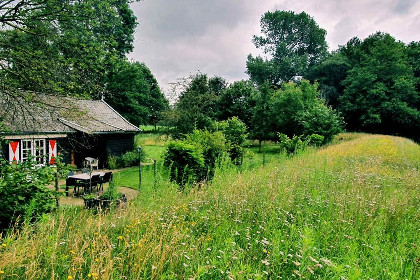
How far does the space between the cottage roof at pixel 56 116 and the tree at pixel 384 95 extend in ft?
91.1

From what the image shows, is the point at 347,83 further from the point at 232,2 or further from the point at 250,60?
the point at 232,2

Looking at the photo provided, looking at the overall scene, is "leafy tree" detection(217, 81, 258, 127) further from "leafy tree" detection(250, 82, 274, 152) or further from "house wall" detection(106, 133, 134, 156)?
"house wall" detection(106, 133, 134, 156)

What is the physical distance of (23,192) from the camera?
380cm

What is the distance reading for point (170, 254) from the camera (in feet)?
8.54

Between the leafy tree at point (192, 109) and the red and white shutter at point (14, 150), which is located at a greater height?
the leafy tree at point (192, 109)

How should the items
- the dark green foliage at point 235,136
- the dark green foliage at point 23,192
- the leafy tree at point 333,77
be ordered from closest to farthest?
the dark green foliage at point 23,192
the dark green foliage at point 235,136
the leafy tree at point 333,77

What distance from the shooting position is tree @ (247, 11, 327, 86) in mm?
47303

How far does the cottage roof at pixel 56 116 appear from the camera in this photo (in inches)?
227

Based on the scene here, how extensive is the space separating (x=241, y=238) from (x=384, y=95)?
34.0 metres

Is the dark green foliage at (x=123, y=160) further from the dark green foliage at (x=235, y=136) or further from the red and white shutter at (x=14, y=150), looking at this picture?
the dark green foliage at (x=235, y=136)

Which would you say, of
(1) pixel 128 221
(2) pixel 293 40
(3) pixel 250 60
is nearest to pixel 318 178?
(1) pixel 128 221

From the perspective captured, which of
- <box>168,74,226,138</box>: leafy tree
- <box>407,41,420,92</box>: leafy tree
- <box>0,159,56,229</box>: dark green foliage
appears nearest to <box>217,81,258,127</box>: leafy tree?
<box>168,74,226,138</box>: leafy tree

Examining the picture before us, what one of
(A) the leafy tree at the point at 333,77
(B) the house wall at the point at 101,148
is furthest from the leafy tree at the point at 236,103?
(A) the leafy tree at the point at 333,77

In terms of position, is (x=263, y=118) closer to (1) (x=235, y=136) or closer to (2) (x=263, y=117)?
(2) (x=263, y=117)
